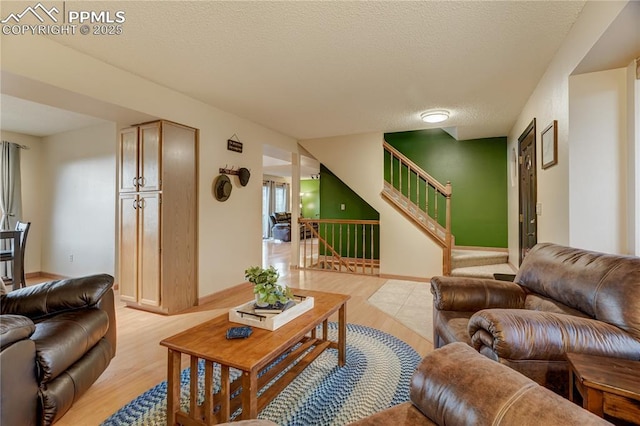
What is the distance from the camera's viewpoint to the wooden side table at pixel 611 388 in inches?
36.8

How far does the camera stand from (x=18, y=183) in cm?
449

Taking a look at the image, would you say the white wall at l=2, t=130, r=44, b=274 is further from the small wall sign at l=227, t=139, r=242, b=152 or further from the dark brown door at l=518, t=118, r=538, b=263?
the dark brown door at l=518, t=118, r=538, b=263

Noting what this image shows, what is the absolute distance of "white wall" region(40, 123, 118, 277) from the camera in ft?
13.6

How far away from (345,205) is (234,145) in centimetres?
310

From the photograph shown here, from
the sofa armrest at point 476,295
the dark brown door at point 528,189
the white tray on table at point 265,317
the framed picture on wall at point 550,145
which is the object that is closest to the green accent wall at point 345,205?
the dark brown door at point 528,189

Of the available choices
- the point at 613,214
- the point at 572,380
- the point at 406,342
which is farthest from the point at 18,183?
the point at 613,214

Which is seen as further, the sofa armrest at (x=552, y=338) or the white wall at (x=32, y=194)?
the white wall at (x=32, y=194)

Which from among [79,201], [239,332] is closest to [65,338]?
[239,332]

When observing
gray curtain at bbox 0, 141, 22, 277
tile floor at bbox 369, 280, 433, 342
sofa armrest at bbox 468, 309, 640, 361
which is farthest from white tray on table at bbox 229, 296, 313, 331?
gray curtain at bbox 0, 141, 22, 277

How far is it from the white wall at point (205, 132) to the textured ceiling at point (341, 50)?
0.14 meters

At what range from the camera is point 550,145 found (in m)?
2.45

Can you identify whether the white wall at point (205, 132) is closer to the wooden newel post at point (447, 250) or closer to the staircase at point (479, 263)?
the wooden newel post at point (447, 250)

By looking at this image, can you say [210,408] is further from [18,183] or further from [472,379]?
[18,183]

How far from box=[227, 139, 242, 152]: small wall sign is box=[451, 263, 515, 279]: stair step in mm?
3613
